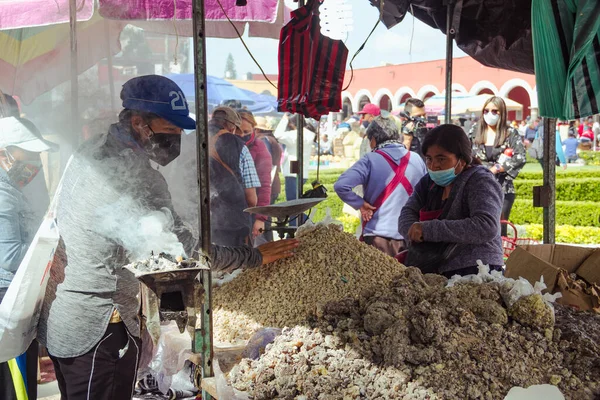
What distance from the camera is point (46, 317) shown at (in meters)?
2.06

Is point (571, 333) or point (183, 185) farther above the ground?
point (183, 185)

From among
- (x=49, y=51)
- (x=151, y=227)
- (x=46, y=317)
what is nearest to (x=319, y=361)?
(x=151, y=227)

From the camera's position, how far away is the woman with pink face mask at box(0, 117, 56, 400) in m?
2.38

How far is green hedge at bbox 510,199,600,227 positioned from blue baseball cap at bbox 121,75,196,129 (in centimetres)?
805

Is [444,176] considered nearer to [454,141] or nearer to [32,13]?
[454,141]

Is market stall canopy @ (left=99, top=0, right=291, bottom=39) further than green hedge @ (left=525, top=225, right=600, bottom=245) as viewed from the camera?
No

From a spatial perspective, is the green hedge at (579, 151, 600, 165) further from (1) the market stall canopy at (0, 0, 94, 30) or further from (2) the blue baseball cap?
(2) the blue baseball cap

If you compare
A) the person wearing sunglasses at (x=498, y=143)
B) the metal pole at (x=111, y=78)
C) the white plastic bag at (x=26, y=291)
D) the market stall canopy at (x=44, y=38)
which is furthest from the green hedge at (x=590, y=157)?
the white plastic bag at (x=26, y=291)

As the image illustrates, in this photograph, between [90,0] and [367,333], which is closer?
[367,333]

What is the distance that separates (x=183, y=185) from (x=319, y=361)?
785 mm

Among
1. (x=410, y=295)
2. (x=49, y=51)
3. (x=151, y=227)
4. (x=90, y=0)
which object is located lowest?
(x=410, y=295)

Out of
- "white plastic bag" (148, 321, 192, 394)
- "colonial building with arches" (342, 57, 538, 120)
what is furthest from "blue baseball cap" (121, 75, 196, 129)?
"colonial building with arches" (342, 57, 538, 120)

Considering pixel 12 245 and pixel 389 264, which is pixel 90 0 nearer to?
pixel 12 245

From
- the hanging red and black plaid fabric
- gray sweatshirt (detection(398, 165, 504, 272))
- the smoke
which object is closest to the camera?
the smoke
